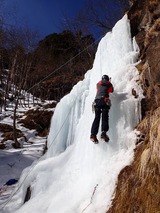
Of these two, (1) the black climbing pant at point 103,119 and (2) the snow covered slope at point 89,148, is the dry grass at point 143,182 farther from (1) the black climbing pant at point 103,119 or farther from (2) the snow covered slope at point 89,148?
(1) the black climbing pant at point 103,119

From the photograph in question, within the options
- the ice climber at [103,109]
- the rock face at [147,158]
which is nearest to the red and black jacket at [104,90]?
the ice climber at [103,109]

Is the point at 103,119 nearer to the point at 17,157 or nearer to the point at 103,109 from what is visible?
the point at 103,109

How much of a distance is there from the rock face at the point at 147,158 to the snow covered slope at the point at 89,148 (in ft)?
0.57

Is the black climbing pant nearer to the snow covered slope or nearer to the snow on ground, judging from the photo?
the snow covered slope

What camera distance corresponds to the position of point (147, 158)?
392cm

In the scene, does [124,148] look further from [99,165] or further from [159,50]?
[159,50]

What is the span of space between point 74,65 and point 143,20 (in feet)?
43.2

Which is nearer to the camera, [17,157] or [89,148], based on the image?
[89,148]

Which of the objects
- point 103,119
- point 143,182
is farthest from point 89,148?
point 143,182

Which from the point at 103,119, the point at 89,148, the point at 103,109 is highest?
the point at 103,109

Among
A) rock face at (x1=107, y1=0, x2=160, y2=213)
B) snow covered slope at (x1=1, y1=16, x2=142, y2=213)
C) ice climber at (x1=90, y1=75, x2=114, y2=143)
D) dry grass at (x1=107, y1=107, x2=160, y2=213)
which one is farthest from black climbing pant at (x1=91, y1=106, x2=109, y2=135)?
dry grass at (x1=107, y1=107, x2=160, y2=213)

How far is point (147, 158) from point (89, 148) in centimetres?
169

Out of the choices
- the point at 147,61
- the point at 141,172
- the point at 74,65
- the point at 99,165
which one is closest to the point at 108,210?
the point at 141,172

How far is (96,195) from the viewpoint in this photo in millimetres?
4301
